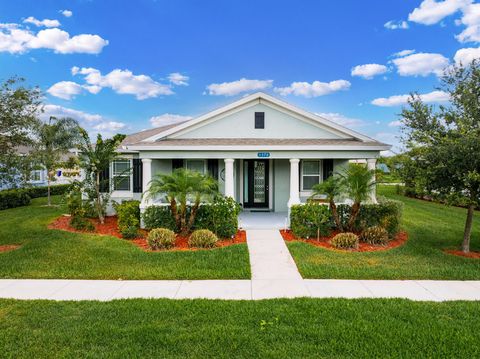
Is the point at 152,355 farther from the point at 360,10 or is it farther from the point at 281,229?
the point at 360,10

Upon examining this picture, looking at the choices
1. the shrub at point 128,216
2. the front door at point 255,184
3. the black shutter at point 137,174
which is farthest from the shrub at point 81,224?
the front door at point 255,184

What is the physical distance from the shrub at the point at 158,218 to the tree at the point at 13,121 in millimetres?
4209

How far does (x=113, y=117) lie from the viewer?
22.0 meters

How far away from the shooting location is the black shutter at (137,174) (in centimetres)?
1400

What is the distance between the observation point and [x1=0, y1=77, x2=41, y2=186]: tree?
8.91 meters

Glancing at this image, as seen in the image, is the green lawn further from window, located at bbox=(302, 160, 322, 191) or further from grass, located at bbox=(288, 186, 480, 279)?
window, located at bbox=(302, 160, 322, 191)

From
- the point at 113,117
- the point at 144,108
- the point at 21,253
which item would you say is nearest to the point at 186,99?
the point at 144,108

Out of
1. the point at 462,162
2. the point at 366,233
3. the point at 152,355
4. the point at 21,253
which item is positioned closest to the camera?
the point at 152,355

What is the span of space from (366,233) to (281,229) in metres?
2.95

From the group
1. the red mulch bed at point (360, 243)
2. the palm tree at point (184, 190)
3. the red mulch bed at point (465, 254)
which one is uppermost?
the palm tree at point (184, 190)

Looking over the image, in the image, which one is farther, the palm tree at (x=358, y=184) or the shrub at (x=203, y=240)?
the palm tree at (x=358, y=184)

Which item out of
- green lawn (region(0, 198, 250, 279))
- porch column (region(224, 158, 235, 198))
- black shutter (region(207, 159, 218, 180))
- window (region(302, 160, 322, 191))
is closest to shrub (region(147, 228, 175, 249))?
green lawn (region(0, 198, 250, 279))

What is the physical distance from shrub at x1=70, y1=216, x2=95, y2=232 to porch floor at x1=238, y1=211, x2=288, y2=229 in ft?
18.7

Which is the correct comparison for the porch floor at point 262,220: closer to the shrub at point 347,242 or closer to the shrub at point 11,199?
the shrub at point 347,242
